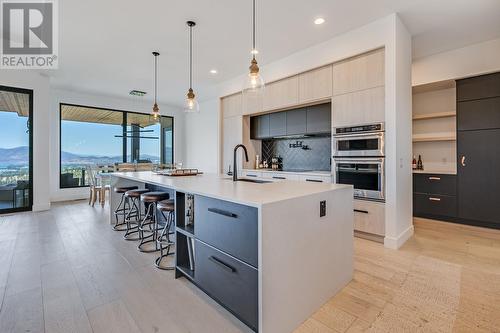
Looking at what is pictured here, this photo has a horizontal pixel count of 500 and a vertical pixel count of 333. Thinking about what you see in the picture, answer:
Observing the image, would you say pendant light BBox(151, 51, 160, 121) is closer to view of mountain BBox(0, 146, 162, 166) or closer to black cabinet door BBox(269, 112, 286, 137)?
black cabinet door BBox(269, 112, 286, 137)

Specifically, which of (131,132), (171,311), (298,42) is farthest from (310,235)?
(131,132)

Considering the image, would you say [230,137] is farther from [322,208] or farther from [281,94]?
[322,208]

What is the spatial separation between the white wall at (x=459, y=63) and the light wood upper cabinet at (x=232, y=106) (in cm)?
318

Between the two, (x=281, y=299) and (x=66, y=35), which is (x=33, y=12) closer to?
(x=66, y=35)

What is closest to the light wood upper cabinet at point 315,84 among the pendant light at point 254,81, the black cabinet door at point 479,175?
the pendant light at point 254,81

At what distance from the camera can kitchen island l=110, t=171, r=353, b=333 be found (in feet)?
4.49

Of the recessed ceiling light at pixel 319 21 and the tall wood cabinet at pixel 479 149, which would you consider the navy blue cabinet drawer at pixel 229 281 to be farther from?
the tall wood cabinet at pixel 479 149

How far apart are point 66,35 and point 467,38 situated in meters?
5.63

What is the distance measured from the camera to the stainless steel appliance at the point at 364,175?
2.99 metres

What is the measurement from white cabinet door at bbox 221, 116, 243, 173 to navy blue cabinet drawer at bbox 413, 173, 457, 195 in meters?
3.32

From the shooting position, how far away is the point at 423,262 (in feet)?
8.12

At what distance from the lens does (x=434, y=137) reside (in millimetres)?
4199

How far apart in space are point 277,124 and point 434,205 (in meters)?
3.00

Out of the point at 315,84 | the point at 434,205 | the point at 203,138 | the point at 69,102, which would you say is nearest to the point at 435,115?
the point at 434,205
